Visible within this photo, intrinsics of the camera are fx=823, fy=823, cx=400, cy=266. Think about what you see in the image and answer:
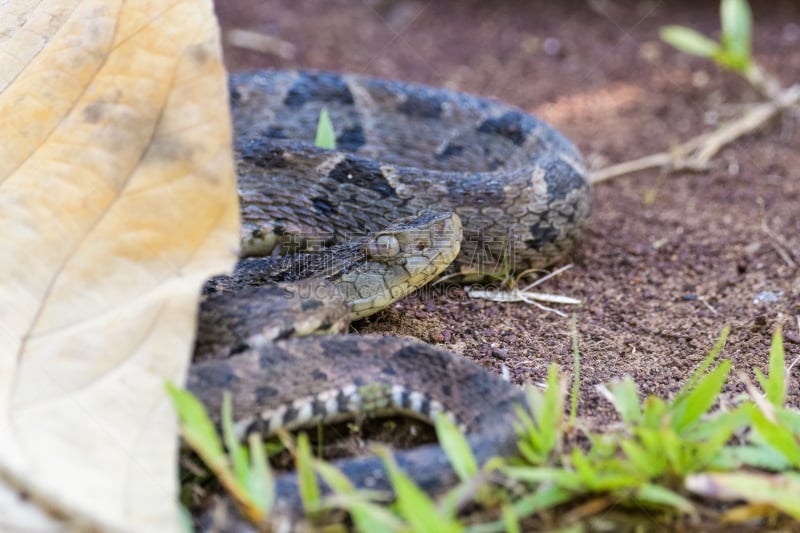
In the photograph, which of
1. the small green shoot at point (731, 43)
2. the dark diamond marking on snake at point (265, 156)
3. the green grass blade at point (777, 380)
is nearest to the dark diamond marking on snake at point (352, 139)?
the dark diamond marking on snake at point (265, 156)

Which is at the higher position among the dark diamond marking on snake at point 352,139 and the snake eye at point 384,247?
the snake eye at point 384,247

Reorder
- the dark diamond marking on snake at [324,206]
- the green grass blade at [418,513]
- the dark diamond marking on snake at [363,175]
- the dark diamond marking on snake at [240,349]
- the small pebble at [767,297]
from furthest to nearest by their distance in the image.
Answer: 1. the dark diamond marking on snake at [324,206]
2. the dark diamond marking on snake at [363,175]
3. the small pebble at [767,297]
4. the dark diamond marking on snake at [240,349]
5. the green grass blade at [418,513]

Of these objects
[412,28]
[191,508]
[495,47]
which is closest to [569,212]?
[191,508]

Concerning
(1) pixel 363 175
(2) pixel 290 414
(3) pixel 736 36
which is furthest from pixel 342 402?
(3) pixel 736 36

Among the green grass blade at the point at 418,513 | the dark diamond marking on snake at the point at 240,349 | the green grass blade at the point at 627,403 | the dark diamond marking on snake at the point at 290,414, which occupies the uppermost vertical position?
the green grass blade at the point at 627,403

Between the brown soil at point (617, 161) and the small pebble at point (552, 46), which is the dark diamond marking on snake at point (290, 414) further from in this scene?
the small pebble at point (552, 46)

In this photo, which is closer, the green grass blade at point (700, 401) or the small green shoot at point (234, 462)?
the small green shoot at point (234, 462)
